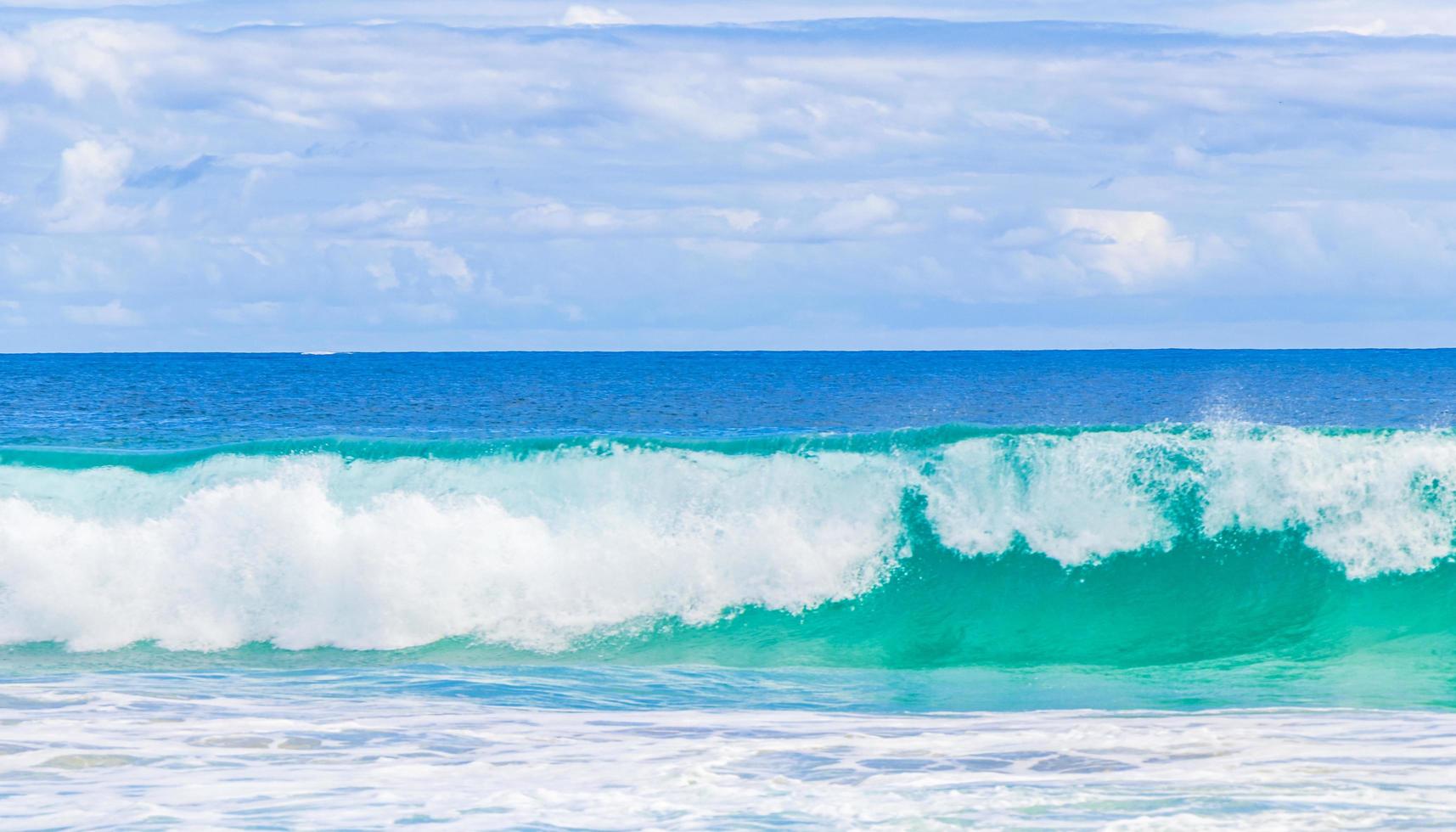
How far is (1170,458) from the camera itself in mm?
15062

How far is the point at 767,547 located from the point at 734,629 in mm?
1200

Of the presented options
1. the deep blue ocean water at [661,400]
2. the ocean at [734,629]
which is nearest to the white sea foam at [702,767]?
the ocean at [734,629]

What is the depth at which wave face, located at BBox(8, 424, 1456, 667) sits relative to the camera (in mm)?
13672

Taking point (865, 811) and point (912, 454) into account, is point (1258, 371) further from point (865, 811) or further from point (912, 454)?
point (865, 811)

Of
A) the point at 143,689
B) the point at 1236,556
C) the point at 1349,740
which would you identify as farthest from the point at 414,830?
the point at 1236,556

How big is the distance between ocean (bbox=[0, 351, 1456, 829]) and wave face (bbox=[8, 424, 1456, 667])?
37mm

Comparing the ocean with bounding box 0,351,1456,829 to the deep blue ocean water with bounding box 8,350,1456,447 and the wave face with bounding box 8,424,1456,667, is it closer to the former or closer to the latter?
the wave face with bounding box 8,424,1456,667

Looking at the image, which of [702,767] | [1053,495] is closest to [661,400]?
[1053,495]

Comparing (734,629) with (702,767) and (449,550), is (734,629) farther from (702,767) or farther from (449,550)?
(702,767)

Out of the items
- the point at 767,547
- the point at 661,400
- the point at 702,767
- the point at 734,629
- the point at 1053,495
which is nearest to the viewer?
the point at 702,767

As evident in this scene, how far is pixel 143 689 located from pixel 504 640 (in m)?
3.49

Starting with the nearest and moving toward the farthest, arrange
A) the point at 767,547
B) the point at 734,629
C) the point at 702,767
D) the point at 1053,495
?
1. the point at 702,767
2. the point at 734,629
3. the point at 767,547
4. the point at 1053,495

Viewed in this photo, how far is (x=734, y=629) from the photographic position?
1361cm

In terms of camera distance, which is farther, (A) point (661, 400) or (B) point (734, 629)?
(A) point (661, 400)
